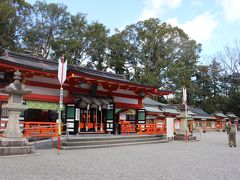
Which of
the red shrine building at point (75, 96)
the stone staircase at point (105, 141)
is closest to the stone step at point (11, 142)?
the stone staircase at point (105, 141)

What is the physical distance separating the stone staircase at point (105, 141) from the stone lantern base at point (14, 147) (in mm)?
2276

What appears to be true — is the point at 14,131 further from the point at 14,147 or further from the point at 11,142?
the point at 14,147

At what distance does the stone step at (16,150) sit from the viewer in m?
9.74

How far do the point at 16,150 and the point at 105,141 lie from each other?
5.51 metres

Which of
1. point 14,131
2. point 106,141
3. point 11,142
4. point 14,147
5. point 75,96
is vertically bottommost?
point 106,141

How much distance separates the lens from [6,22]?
34.2 meters

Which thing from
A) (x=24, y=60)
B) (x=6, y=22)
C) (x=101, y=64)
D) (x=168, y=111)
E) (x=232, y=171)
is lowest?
(x=232, y=171)

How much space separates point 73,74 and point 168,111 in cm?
2361

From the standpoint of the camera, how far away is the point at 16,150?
10.0 m

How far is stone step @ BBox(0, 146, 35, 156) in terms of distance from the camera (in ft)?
32.0

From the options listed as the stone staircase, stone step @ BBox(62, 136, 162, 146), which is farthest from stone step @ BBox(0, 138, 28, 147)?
stone step @ BBox(62, 136, 162, 146)

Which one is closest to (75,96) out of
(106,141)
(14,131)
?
(106,141)

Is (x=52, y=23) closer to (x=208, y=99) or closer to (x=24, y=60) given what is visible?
(x=24, y=60)

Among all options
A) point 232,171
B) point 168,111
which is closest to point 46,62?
point 232,171
